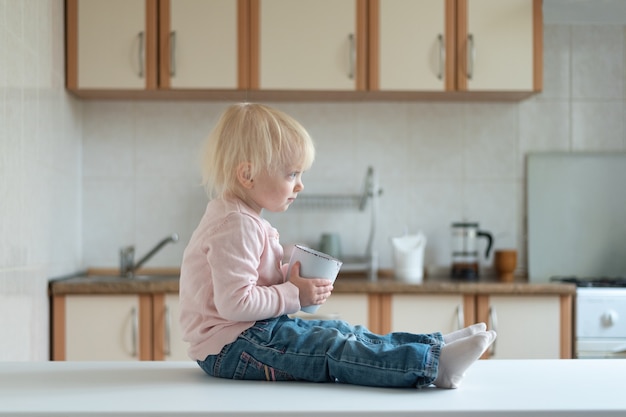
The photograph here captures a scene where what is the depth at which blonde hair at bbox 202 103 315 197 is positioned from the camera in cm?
146

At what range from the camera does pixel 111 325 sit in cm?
296

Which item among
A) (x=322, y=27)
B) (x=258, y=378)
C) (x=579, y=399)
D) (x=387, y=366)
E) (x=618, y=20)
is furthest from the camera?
(x=618, y=20)

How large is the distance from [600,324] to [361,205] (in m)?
1.07

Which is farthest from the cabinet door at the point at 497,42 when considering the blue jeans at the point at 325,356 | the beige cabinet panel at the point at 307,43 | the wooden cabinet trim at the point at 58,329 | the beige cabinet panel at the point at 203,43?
the blue jeans at the point at 325,356

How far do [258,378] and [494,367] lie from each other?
43cm

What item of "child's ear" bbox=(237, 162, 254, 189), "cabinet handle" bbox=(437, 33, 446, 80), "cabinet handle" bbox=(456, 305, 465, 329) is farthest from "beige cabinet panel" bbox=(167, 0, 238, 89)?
"child's ear" bbox=(237, 162, 254, 189)

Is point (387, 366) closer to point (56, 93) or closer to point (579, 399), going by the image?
point (579, 399)

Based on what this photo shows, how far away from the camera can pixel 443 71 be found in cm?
319

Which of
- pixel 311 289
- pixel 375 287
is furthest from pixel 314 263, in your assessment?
pixel 375 287

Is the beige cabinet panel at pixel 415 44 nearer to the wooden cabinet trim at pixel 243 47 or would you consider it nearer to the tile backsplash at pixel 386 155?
the tile backsplash at pixel 386 155

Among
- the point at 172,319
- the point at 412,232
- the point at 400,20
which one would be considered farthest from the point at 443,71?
the point at 172,319

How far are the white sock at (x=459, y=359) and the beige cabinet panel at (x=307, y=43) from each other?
2.03 meters

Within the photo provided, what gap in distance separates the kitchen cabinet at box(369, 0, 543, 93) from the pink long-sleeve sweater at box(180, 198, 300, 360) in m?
1.82

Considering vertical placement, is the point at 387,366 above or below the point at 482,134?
below
